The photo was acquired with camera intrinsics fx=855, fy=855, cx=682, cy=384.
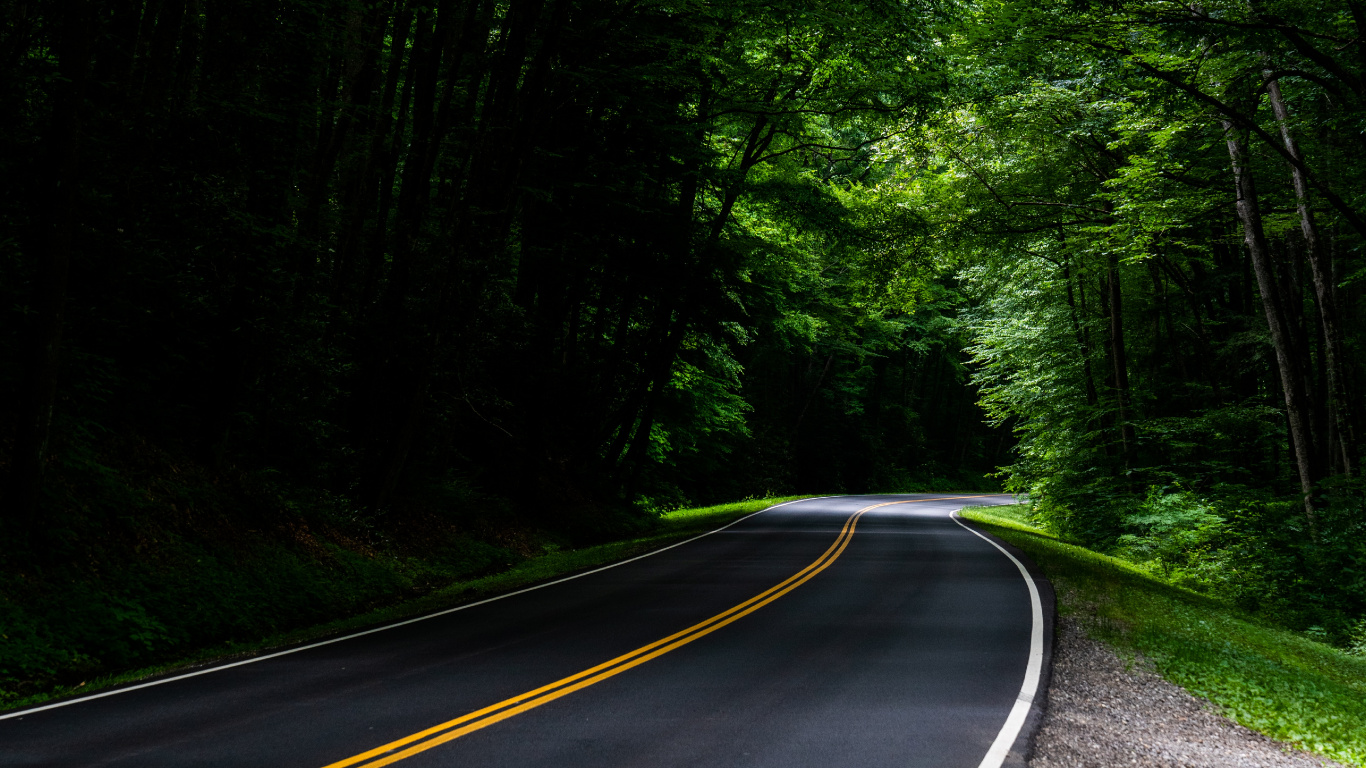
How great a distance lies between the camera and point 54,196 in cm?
852

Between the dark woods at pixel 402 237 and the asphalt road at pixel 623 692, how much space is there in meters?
3.61

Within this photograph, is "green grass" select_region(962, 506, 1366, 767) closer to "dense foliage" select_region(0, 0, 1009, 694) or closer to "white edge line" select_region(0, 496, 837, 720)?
"white edge line" select_region(0, 496, 837, 720)

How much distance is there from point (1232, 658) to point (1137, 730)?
3.46 meters

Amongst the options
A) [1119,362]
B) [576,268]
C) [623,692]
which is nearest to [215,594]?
[623,692]

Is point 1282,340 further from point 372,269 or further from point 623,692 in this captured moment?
point 372,269

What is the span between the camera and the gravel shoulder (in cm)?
571

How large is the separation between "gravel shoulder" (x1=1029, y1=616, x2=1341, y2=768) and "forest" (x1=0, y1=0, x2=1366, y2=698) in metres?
8.35

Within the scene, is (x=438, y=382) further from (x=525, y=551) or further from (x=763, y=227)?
(x=763, y=227)

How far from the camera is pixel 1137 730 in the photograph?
20.9ft

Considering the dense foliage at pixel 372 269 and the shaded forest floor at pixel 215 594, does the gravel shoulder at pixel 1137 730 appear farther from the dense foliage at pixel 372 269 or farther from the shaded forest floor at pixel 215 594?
the dense foliage at pixel 372 269

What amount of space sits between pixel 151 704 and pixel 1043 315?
87.8ft

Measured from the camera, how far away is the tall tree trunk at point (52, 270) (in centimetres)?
845

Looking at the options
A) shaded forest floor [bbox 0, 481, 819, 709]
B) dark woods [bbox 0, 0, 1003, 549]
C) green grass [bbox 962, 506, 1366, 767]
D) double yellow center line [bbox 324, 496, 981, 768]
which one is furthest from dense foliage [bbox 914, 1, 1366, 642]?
shaded forest floor [bbox 0, 481, 819, 709]

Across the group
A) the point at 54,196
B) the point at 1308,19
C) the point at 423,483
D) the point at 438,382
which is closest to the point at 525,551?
the point at 423,483
